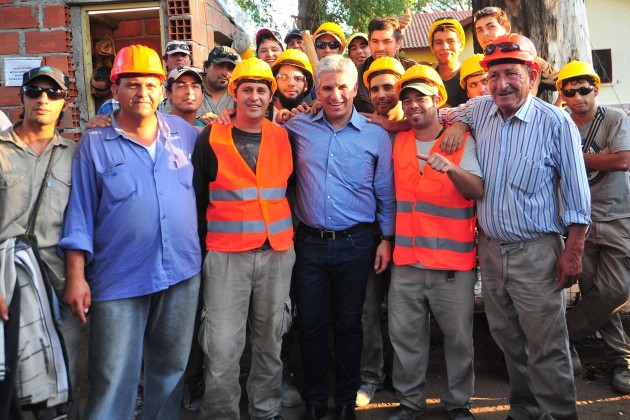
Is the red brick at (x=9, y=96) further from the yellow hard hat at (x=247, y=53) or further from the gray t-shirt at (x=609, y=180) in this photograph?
the gray t-shirt at (x=609, y=180)

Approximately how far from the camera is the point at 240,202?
3.83 meters

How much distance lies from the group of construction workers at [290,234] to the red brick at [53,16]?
145 cm

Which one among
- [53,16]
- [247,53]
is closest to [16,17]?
[53,16]

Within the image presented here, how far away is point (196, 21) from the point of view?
5734 mm

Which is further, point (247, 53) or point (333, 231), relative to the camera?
point (247, 53)

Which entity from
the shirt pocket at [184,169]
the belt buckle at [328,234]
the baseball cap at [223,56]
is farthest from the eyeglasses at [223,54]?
the belt buckle at [328,234]

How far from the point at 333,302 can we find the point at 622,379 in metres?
2.48

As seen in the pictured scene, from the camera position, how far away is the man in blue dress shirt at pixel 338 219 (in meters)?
4.05

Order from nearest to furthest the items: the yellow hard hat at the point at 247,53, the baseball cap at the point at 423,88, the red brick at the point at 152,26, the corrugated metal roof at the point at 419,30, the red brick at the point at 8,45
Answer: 1. the baseball cap at the point at 423,88
2. the red brick at the point at 8,45
3. the yellow hard hat at the point at 247,53
4. the red brick at the point at 152,26
5. the corrugated metal roof at the point at 419,30

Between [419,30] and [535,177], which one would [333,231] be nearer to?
[535,177]

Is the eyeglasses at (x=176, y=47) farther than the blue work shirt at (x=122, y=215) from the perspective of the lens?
Yes

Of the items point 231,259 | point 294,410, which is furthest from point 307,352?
point 231,259

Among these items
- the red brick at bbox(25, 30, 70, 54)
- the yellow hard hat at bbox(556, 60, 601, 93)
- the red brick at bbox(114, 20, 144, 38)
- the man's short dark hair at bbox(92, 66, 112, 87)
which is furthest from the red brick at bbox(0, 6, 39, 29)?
the yellow hard hat at bbox(556, 60, 601, 93)

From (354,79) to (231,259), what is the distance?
1.51m
